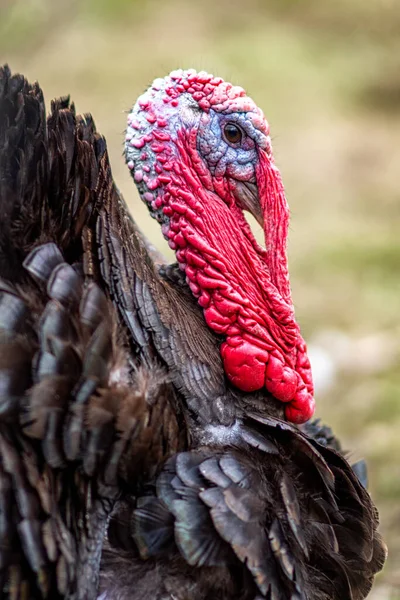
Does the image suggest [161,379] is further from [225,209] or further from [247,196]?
[247,196]

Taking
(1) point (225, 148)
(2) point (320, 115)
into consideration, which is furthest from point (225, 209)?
(2) point (320, 115)

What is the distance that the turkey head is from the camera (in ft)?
10.8

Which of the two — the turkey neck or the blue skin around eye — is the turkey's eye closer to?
the blue skin around eye

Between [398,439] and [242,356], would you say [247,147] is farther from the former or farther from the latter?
[398,439]

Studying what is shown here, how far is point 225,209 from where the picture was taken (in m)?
3.38

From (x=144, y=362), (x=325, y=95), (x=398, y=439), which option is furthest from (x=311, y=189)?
(x=144, y=362)

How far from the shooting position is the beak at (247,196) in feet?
11.3

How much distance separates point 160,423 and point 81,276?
0.51m

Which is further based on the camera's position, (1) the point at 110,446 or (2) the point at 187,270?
(2) the point at 187,270

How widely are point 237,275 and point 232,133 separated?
0.52m

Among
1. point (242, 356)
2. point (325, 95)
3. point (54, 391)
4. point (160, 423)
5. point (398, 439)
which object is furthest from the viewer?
point (325, 95)

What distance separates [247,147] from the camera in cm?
341

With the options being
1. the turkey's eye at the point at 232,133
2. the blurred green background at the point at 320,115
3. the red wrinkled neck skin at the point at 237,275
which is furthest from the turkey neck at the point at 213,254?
the blurred green background at the point at 320,115

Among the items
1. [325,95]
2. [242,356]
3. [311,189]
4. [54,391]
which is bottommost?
[54,391]
